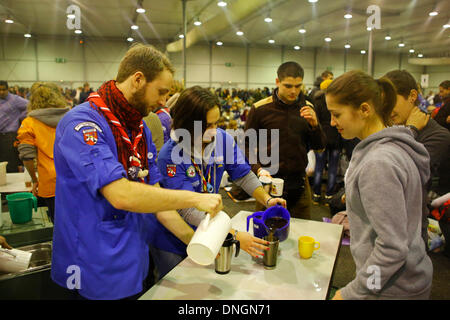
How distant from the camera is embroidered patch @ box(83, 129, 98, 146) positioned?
1.11 metres

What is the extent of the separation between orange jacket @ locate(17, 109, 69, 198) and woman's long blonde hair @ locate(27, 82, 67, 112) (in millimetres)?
136

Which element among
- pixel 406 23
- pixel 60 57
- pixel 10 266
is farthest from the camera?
pixel 60 57

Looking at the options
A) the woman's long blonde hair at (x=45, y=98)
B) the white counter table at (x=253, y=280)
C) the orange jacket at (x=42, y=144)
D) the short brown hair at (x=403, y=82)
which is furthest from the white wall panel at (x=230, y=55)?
the white counter table at (x=253, y=280)

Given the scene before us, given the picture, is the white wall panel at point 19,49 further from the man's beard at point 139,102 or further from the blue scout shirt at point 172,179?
the man's beard at point 139,102

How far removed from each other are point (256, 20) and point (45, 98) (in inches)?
414

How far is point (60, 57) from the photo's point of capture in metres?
15.8

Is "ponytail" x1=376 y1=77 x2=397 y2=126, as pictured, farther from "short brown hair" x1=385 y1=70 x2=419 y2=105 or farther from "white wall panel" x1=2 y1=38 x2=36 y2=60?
"white wall panel" x1=2 y1=38 x2=36 y2=60

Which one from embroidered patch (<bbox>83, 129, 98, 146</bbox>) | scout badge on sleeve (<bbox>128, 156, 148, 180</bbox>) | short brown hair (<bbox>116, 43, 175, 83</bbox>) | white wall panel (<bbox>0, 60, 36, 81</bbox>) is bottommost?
scout badge on sleeve (<bbox>128, 156, 148, 180</bbox>)

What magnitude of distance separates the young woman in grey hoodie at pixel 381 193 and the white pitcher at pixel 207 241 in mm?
451

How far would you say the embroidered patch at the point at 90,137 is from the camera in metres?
1.11

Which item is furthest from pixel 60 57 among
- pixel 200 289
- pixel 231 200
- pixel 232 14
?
pixel 200 289

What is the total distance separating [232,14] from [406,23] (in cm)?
639

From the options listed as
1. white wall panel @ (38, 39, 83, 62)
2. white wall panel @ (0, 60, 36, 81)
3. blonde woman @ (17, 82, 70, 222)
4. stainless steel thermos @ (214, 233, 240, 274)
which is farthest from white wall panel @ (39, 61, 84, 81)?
stainless steel thermos @ (214, 233, 240, 274)
